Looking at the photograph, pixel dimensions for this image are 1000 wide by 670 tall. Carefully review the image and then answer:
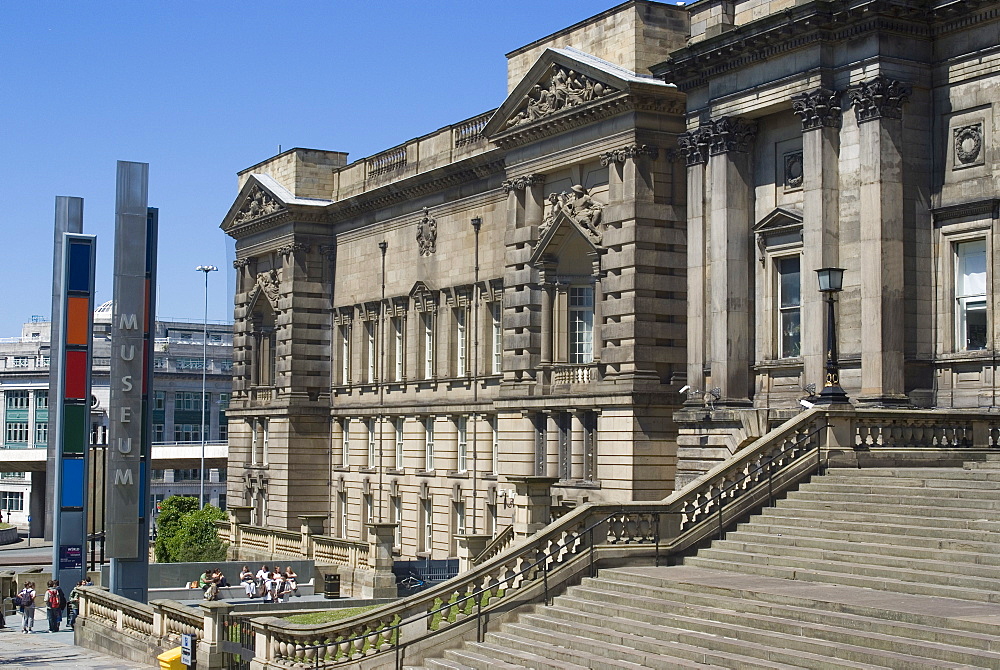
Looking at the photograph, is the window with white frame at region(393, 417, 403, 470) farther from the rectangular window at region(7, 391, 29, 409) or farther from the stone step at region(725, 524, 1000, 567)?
the rectangular window at region(7, 391, 29, 409)

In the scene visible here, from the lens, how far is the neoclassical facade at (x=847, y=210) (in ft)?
110

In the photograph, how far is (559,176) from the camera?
1839 inches

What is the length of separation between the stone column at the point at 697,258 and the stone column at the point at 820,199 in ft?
12.6

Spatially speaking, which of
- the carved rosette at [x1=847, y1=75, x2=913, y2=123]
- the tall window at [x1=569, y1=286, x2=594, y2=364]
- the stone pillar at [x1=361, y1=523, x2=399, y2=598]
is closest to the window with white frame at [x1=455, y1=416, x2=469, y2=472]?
the stone pillar at [x1=361, y1=523, x2=399, y2=598]

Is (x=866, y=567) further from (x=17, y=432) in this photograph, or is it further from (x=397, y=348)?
(x=17, y=432)

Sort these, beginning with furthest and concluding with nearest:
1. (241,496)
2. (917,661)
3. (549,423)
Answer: (241,496) < (549,423) < (917,661)

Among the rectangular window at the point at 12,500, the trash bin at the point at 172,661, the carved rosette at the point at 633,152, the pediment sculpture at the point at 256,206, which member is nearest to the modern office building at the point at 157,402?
the rectangular window at the point at 12,500

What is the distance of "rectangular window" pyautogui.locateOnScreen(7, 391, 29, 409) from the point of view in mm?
147250

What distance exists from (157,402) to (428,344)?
301ft

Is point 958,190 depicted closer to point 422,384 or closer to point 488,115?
point 488,115

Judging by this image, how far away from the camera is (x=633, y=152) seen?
140ft

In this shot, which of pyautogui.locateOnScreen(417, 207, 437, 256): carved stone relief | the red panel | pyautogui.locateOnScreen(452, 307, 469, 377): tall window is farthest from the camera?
pyautogui.locateOnScreen(417, 207, 437, 256): carved stone relief

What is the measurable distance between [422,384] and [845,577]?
121ft

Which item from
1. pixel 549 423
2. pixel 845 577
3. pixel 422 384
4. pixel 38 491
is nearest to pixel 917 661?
pixel 845 577
